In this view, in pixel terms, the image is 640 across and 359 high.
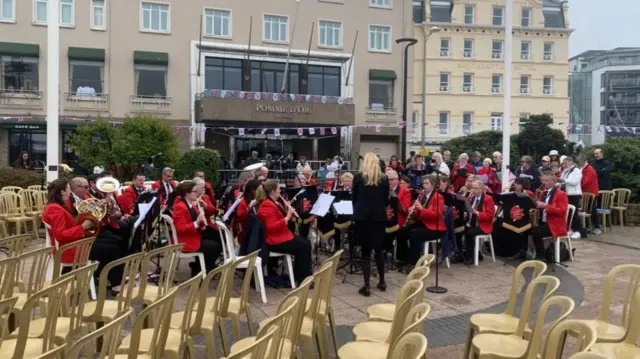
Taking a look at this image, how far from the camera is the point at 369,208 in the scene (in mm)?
6980

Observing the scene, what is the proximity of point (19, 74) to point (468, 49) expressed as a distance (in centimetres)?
3095

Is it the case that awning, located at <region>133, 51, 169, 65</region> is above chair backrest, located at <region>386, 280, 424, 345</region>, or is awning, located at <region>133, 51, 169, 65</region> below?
above

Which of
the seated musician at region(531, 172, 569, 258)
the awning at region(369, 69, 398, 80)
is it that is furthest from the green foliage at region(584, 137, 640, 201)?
the awning at region(369, 69, 398, 80)

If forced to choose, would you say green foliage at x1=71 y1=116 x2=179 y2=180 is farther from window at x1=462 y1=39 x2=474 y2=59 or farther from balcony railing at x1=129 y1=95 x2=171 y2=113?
window at x1=462 y1=39 x2=474 y2=59

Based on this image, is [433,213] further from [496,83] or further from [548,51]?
[548,51]

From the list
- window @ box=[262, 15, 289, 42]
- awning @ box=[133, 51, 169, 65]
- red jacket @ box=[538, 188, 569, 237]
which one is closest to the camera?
red jacket @ box=[538, 188, 569, 237]

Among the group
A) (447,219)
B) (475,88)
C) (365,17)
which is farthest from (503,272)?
(475,88)

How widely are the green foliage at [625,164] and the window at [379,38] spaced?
19263mm

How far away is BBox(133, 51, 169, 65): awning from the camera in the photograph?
27438 mm

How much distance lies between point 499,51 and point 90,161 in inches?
1417

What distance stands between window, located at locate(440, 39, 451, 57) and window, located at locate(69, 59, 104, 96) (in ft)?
82.6

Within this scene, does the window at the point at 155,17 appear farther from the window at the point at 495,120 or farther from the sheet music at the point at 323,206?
the window at the point at 495,120

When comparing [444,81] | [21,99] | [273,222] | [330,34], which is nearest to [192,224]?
[273,222]

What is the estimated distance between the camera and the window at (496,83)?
41.7 meters
